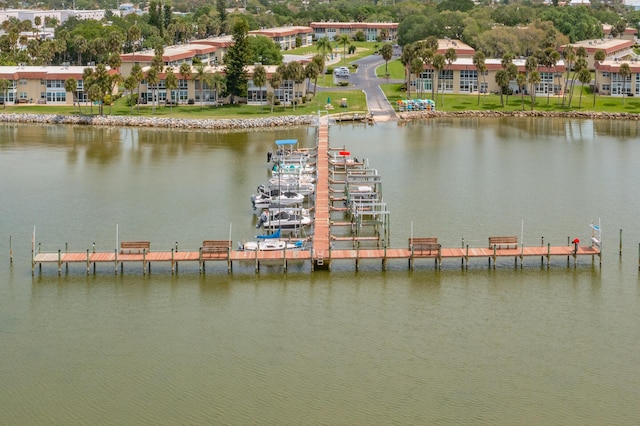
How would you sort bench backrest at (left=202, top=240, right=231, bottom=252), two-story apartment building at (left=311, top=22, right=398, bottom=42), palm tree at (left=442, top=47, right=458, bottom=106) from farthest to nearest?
two-story apartment building at (left=311, top=22, right=398, bottom=42) → palm tree at (left=442, top=47, right=458, bottom=106) → bench backrest at (left=202, top=240, right=231, bottom=252)

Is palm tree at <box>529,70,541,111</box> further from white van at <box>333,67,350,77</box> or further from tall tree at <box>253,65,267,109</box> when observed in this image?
tall tree at <box>253,65,267,109</box>

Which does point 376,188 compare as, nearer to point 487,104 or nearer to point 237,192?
point 237,192

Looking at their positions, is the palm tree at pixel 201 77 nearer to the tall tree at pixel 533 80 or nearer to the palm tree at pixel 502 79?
the palm tree at pixel 502 79

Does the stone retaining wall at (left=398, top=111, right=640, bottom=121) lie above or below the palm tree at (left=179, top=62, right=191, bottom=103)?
below

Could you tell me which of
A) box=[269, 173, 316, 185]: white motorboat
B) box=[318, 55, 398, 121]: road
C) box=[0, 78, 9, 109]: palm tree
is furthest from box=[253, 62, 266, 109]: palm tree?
box=[269, 173, 316, 185]: white motorboat

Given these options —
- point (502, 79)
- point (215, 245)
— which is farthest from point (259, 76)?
point (215, 245)

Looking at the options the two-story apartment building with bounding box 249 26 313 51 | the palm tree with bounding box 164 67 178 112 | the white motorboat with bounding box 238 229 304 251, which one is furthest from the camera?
the two-story apartment building with bounding box 249 26 313 51

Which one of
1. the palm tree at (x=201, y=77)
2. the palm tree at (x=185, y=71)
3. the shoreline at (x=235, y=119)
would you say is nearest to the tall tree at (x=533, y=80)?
the shoreline at (x=235, y=119)

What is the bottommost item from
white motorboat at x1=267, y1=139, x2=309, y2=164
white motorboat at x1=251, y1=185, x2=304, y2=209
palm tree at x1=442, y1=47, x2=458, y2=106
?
white motorboat at x1=251, y1=185, x2=304, y2=209
